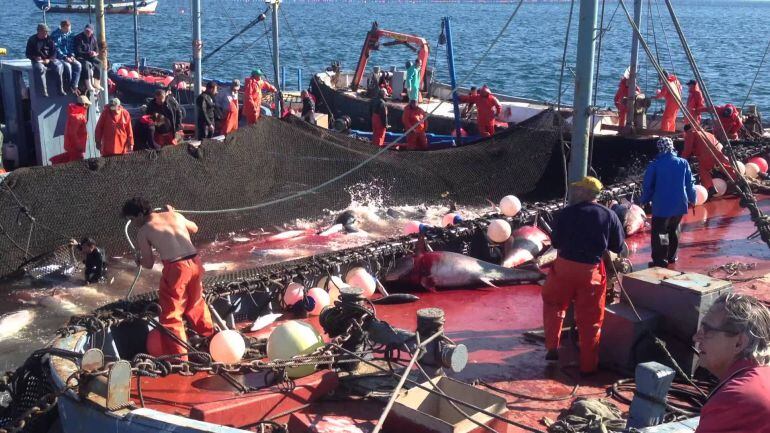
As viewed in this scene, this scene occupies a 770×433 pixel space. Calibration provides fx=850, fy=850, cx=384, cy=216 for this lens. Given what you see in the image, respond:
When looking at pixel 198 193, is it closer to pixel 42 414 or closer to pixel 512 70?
pixel 42 414

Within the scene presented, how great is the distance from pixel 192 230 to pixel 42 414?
231 cm

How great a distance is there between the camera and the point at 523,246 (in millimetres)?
10109

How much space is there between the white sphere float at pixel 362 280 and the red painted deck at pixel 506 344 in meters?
0.24

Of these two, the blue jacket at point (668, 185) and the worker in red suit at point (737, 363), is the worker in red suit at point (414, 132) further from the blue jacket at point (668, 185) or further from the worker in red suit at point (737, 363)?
the worker in red suit at point (737, 363)

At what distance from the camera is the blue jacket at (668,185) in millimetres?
9656

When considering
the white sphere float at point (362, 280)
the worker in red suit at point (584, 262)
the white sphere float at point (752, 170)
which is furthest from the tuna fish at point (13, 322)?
the white sphere float at point (752, 170)

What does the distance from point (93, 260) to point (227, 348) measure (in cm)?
465

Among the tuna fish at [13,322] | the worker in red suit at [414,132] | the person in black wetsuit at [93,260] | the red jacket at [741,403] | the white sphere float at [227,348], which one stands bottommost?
the tuna fish at [13,322]

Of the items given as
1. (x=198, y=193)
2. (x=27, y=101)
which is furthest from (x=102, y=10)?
(x=198, y=193)

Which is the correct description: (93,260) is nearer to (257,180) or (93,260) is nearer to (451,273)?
(257,180)

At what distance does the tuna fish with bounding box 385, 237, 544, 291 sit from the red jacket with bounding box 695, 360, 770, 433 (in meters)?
6.00

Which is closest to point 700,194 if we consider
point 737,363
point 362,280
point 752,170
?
point 752,170

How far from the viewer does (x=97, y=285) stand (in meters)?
10.8

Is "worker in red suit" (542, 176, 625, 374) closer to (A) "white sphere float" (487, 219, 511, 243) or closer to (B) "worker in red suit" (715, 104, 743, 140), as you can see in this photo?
(A) "white sphere float" (487, 219, 511, 243)
